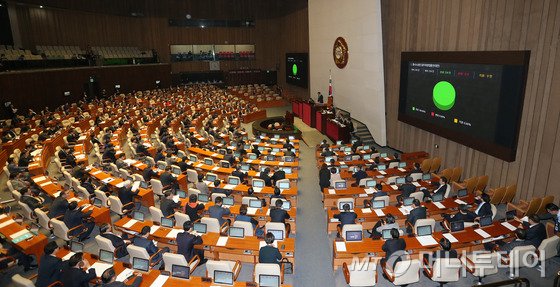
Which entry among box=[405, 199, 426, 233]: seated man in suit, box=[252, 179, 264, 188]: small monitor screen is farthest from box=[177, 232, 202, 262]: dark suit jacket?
box=[405, 199, 426, 233]: seated man in suit

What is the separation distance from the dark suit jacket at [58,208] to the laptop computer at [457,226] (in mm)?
12073

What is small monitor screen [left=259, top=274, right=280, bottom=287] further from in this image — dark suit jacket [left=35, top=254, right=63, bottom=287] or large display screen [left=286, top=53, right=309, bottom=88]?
large display screen [left=286, top=53, right=309, bottom=88]

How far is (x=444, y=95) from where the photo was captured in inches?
613

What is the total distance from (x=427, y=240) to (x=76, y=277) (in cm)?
873

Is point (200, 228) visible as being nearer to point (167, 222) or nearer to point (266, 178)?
point (167, 222)

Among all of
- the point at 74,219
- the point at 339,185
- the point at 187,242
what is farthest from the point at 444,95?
the point at 74,219

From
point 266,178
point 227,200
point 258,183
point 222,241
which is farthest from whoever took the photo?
point 266,178

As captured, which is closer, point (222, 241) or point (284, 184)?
point (222, 241)

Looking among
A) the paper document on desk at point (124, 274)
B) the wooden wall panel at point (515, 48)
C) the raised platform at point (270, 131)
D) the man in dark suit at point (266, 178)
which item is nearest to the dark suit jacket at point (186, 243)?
the paper document on desk at point (124, 274)

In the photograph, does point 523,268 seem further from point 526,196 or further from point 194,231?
point 194,231

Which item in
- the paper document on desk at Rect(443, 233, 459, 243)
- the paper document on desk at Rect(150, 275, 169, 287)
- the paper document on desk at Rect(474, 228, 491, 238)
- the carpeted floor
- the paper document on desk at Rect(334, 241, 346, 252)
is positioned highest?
the paper document on desk at Rect(150, 275, 169, 287)

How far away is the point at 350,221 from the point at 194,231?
4.64 meters

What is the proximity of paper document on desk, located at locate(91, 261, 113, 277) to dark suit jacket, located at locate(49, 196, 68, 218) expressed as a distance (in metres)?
3.86

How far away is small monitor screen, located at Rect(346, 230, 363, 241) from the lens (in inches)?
370
